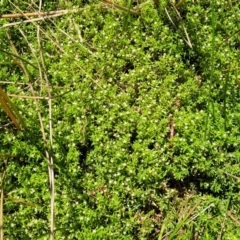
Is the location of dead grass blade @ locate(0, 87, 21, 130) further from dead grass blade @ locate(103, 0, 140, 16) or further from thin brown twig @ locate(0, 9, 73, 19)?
dead grass blade @ locate(103, 0, 140, 16)

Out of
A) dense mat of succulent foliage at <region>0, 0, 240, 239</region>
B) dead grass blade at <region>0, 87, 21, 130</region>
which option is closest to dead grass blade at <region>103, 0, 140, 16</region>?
dense mat of succulent foliage at <region>0, 0, 240, 239</region>

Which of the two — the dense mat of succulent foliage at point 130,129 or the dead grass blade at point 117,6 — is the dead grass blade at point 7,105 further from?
the dead grass blade at point 117,6

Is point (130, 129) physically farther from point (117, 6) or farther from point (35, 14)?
point (35, 14)

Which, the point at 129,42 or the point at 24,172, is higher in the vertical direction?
the point at 129,42

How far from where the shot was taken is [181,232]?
4.44 m

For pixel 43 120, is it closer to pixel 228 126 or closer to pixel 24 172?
pixel 24 172

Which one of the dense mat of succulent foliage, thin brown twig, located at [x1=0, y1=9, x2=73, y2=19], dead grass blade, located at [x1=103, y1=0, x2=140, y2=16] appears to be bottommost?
the dense mat of succulent foliage

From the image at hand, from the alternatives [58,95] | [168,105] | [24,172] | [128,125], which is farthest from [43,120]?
[168,105]

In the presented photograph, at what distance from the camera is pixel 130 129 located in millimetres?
4820

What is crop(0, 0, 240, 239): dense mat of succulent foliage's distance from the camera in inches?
174

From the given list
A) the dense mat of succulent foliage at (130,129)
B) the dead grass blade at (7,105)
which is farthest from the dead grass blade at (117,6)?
the dead grass blade at (7,105)

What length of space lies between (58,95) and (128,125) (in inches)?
34.9

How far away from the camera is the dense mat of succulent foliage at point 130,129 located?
4.43 metres

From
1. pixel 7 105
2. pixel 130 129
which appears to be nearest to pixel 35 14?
pixel 7 105
